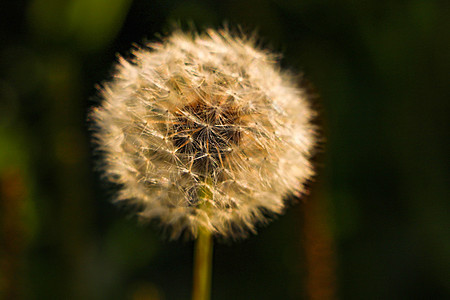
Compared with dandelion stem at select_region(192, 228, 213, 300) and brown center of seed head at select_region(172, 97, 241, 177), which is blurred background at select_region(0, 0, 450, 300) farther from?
brown center of seed head at select_region(172, 97, 241, 177)

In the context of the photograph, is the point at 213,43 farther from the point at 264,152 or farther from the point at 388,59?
the point at 388,59

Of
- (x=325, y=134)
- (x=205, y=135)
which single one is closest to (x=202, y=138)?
(x=205, y=135)

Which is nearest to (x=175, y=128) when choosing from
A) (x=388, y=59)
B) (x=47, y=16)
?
(x=47, y=16)

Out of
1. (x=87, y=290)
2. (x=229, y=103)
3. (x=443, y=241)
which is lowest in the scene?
(x=87, y=290)

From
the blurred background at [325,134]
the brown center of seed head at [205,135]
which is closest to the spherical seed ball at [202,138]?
the brown center of seed head at [205,135]

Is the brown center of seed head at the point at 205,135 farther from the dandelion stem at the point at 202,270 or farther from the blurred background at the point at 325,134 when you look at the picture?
the blurred background at the point at 325,134

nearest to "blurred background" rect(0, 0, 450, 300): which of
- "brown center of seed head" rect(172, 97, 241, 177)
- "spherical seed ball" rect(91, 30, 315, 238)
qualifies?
"spherical seed ball" rect(91, 30, 315, 238)
